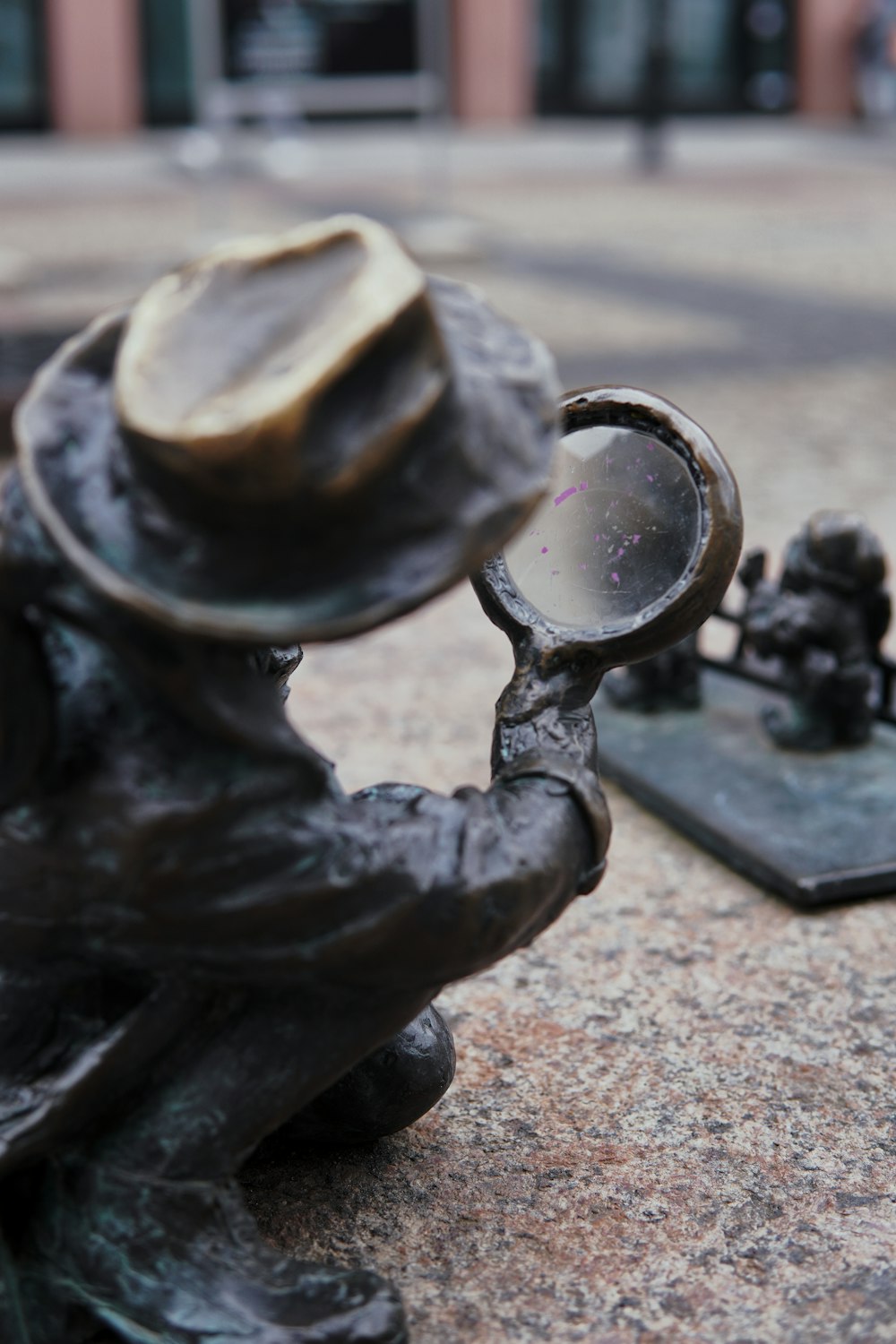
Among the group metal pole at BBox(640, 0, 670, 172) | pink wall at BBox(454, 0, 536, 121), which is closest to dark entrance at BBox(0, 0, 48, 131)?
pink wall at BBox(454, 0, 536, 121)

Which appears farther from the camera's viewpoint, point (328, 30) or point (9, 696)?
point (328, 30)

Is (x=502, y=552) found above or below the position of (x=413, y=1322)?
above

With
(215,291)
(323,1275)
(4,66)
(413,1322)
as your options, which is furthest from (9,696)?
(4,66)

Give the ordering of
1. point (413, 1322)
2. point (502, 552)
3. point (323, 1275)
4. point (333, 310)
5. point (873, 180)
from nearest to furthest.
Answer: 1. point (333, 310)
2. point (323, 1275)
3. point (413, 1322)
4. point (502, 552)
5. point (873, 180)

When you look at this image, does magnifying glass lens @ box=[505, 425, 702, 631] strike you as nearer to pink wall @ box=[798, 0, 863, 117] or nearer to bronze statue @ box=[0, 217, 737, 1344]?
bronze statue @ box=[0, 217, 737, 1344]

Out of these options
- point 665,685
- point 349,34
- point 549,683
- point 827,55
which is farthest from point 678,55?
point 549,683

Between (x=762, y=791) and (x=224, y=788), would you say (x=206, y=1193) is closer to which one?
(x=224, y=788)

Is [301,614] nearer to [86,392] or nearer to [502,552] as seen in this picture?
[86,392]
